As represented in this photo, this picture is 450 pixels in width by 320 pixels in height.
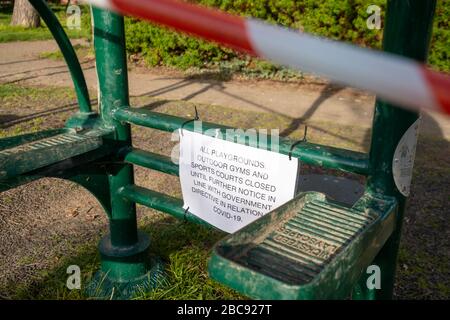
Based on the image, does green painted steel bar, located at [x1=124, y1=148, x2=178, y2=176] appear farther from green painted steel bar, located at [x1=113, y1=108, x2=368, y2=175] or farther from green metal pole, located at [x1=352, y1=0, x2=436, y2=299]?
green metal pole, located at [x1=352, y1=0, x2=436, y2=299]

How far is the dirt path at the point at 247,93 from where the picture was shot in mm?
5109

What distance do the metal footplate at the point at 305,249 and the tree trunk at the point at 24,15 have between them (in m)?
12.5

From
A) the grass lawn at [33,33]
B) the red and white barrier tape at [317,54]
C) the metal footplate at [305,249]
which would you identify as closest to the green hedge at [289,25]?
the grass lawn at [33,33]

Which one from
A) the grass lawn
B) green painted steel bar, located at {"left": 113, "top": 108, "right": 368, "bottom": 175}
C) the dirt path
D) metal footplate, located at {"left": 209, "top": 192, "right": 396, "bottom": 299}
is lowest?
the dirt path

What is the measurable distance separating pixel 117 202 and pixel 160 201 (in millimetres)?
252

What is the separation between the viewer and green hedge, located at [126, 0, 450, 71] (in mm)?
6129

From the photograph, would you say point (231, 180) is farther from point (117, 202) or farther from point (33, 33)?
point (33, 33)

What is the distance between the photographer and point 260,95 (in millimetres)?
5914

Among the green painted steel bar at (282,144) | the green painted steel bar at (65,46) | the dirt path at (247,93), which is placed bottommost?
the dirt path at (247,93)

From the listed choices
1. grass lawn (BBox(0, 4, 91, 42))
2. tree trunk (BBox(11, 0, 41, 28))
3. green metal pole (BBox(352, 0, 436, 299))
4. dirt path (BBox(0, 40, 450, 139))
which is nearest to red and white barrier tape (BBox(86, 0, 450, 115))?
green metal pole (BBox(352, 0, 436, 299))

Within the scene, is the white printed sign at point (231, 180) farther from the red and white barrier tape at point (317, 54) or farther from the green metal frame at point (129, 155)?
the red and white barrier tape at point (317, 54)

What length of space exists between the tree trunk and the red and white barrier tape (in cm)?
1264

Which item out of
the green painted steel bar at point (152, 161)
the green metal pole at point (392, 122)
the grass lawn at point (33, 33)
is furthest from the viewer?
the grass lawn at point (33, 33)

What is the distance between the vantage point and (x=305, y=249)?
37.3 inches
